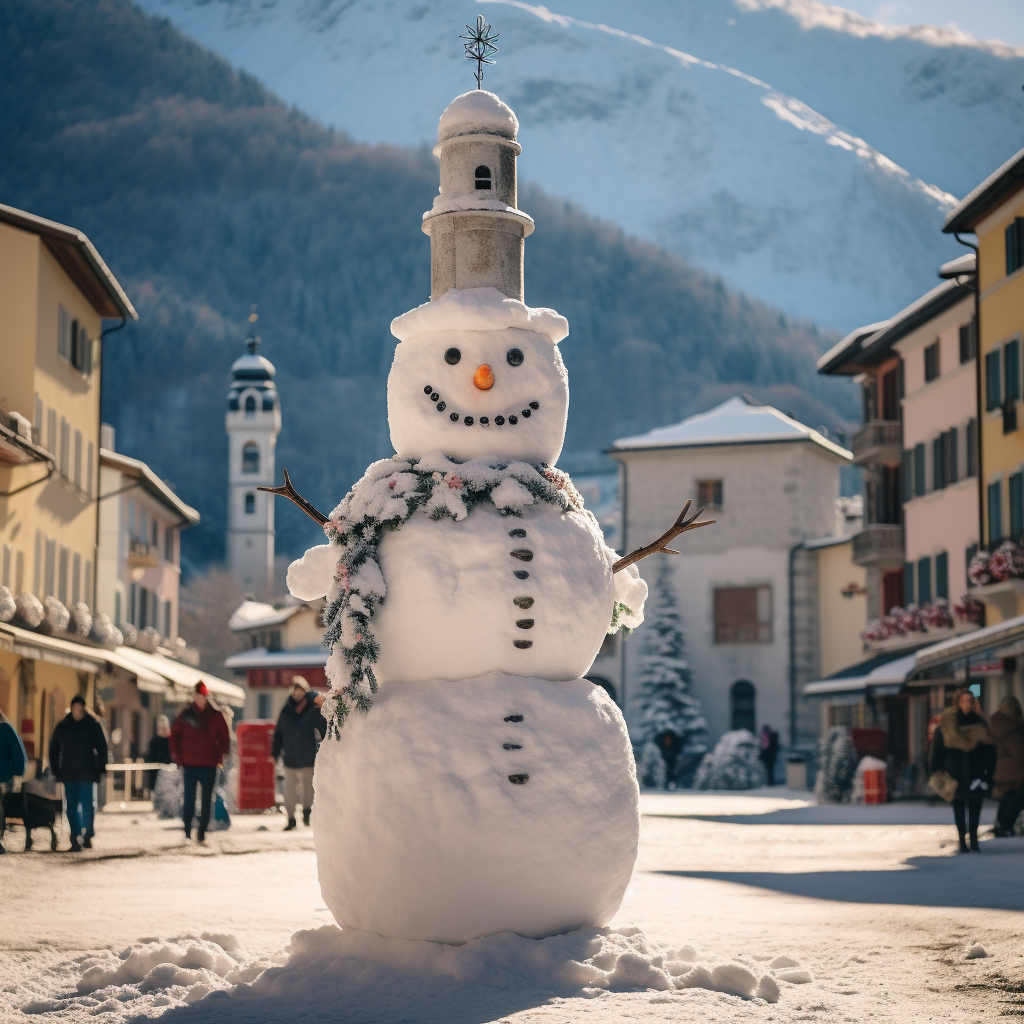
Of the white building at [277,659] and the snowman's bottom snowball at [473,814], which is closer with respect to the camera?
the snowman's bottom snowball at [473,814]

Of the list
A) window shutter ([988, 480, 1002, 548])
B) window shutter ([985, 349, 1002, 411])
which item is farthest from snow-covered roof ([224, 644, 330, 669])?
window shutter ([985, 349, 1002, 411])

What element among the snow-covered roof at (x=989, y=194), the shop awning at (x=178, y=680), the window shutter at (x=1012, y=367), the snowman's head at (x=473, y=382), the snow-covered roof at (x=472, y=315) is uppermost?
the snow-covered roof at (x=989, y=194)

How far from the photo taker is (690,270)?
643 feet

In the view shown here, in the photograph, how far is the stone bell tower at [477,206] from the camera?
29.6ft

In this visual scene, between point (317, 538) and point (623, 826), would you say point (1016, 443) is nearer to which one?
point (623, 826)

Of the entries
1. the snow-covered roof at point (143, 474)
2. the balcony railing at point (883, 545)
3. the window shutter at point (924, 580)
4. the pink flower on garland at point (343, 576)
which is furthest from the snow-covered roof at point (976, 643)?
the snow-covered roof at point (143, 474)

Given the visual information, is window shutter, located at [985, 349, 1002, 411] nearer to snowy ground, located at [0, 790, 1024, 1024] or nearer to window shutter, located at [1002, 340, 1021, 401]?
window shutter, located at [1002, 340, 1021, 401]

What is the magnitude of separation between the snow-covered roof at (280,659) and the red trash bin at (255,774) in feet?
113

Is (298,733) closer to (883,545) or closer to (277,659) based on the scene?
(883,545)

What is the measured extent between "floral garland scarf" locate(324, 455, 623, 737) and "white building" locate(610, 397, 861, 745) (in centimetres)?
3776

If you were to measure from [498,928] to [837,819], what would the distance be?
16362mm

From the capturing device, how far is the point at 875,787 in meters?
27.7

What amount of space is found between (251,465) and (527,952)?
10959 cm

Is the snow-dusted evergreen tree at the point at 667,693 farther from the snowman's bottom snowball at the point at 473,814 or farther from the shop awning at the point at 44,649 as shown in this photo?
the snowman's bottom snowball at the point at 473,814
